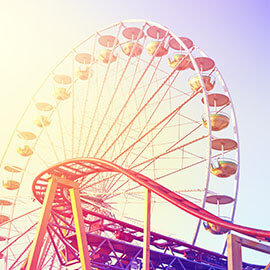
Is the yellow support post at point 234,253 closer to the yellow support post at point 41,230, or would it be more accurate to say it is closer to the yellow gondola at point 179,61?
the yellow support post at point 41,230

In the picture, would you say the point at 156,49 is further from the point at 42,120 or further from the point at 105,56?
the point at 42,120

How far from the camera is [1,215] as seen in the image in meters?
23.7

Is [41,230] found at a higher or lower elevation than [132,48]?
lower

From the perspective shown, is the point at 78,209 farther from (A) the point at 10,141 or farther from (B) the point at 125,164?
(A) the point at 10,141

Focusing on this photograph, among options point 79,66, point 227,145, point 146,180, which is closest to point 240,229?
point 146,180

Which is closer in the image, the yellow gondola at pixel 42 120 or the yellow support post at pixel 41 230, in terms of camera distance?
the yellow support post at pixel 41 230

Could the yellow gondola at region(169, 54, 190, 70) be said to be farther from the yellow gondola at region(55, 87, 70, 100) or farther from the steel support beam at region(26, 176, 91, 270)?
the steel support beam at region(26, 176, 91, 270)

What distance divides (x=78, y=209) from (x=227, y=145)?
850 cm

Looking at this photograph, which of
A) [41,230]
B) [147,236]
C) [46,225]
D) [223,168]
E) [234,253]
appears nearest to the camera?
[234,253]

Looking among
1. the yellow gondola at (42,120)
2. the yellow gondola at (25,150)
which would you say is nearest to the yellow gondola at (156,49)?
the yellow gondola at (42,120)

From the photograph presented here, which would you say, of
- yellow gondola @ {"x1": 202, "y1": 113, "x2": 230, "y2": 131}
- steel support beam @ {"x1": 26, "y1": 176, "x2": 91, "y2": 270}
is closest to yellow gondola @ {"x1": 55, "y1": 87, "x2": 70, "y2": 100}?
yellow gondola @ {"x1": 202, "y1": 113, "x2": 230, "y2": 131}

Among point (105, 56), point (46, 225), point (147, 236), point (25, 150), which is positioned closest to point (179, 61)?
point (105, 56)

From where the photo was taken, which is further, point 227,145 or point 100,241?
point 227,145

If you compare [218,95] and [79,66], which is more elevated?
[79,66]
